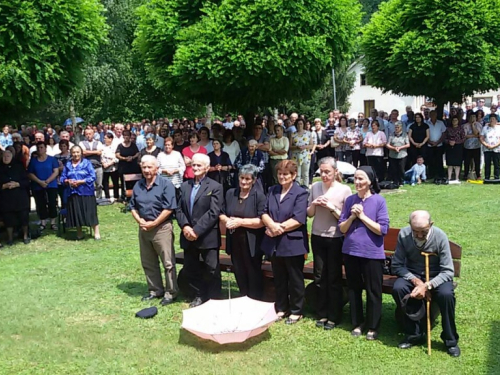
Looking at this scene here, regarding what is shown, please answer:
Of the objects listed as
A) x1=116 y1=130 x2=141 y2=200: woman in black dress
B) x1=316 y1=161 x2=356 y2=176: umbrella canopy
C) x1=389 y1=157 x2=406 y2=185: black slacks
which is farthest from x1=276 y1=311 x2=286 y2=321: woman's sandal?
x1=389 y1=157 x2=406 y2=185: black slacks

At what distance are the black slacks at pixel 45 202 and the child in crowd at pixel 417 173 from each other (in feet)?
29.7

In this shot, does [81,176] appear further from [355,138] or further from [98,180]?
[355,138]

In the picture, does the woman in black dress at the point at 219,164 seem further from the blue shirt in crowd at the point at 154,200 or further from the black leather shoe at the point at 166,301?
the black leather shoe at the point at 166,301

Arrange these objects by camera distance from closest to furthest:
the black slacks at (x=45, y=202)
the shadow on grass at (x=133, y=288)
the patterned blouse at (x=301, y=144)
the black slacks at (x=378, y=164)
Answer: the shadow on grass at (x=133, y=288) → the black slacks at (x=45, y=202) → the patterned blouse at (x=301, y=144) → the black slacks at (x=378, y=164)

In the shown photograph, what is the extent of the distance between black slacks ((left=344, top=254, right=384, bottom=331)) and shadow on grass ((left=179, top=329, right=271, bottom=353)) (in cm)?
93

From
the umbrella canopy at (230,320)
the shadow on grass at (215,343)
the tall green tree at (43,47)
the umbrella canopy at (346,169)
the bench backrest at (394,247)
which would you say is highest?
the tall green tree at (43,47)

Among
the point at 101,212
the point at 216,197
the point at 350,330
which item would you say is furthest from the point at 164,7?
the point at 350,330

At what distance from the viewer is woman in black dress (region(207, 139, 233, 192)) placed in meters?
11.4

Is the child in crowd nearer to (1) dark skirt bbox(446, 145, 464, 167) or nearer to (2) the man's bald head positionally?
(1) dark skirt bbox(446, 145, 464, 167)

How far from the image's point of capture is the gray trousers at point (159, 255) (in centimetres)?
670

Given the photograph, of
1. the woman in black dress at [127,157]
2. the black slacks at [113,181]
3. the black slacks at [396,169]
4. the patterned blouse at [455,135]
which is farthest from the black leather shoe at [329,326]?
the patterned blouse at [455,135]

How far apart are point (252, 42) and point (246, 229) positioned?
225 inches

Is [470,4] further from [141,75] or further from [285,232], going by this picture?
[141,75]

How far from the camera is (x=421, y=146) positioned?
1524cm
